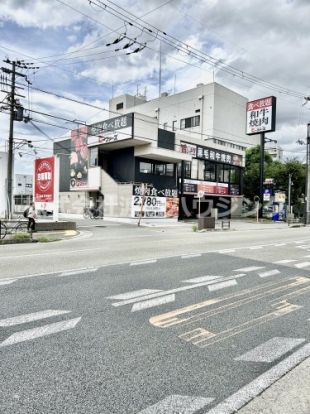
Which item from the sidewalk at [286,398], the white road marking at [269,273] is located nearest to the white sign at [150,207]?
the white road marking at [269,273]

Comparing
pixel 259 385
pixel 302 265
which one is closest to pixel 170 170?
pixel 302 265

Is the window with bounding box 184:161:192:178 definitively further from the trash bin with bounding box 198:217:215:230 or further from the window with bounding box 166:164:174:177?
the trash bin with bounding box 198:217:215:230

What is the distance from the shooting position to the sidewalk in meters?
2.84

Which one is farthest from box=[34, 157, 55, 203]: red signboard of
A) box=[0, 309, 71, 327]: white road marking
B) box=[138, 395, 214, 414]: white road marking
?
box=[138, 395, 214, 414]: white road marking

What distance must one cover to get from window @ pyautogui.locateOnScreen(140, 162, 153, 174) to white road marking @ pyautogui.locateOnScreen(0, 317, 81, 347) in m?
26.9

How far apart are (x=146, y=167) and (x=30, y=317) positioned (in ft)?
89.9

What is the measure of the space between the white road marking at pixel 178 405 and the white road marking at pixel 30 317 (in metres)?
2.52

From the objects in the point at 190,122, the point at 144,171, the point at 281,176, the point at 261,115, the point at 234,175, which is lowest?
the point at 144,171

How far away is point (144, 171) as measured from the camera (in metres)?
31.4

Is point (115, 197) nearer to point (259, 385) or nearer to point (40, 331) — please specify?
point (40, 331)

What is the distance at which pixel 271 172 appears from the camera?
45.8 meters

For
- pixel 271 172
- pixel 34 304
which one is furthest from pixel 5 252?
pixel 271 172

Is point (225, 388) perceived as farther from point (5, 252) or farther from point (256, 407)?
point (5, 252)

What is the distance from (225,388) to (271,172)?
4553 cm
